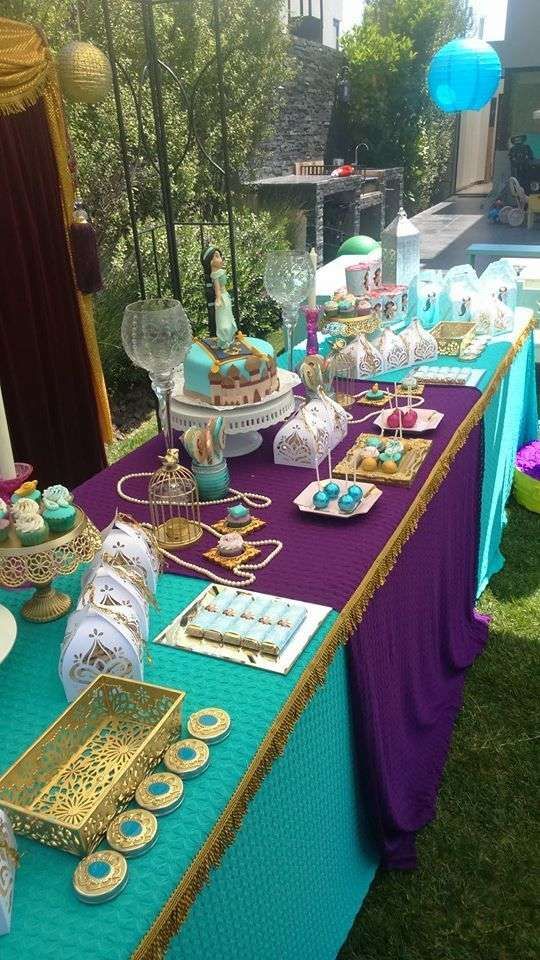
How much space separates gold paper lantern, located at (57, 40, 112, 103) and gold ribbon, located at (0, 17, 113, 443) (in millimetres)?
37

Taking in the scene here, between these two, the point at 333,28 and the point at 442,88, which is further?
the point at 333,28

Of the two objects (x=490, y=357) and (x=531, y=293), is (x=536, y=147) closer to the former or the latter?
(x=531, y=293)

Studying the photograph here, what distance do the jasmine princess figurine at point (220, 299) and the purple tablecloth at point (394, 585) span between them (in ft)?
0.92

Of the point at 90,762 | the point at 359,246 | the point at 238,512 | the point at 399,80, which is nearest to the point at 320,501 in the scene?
the point at 238,512

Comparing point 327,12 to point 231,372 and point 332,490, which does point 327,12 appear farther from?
point 332,490

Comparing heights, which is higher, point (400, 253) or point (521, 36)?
point (521, 36)

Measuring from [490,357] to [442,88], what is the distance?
5139 mm

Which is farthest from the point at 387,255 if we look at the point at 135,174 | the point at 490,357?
the point at 135,174

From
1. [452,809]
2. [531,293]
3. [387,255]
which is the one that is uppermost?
[387,255]

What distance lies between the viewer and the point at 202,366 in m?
1.51

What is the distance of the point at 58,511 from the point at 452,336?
69.1 inches

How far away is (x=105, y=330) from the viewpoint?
13.8 feet

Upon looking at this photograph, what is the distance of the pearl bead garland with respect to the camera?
1.19 meters

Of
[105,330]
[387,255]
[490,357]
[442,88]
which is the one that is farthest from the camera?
[442,88]
